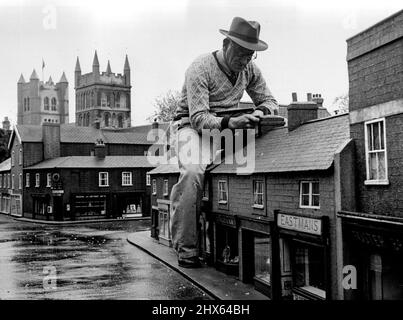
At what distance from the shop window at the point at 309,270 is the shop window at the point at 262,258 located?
133cm

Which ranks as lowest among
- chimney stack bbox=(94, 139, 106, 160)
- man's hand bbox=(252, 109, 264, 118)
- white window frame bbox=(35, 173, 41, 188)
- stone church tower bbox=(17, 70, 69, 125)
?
white window frame bbox=(35, 173, 41, 188)

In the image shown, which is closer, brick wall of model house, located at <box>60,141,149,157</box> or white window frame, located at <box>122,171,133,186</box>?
white window frame, located at <box>122,171,133,186</box>

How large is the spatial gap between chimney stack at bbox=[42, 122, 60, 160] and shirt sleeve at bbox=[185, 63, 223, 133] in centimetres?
3761

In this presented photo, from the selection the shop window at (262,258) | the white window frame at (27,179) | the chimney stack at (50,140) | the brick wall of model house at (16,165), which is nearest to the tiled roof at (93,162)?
the white window frame at (27,179)

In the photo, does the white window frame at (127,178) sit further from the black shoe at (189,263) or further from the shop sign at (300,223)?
the shop sign at (300,223)

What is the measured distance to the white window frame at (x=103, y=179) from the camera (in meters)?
48.3

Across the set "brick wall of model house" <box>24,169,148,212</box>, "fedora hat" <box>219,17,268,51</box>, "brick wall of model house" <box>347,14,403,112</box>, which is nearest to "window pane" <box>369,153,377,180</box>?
"brick wall of model house" <box>347,14,403,112</box>

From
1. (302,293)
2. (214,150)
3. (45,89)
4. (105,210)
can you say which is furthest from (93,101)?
(302,293)

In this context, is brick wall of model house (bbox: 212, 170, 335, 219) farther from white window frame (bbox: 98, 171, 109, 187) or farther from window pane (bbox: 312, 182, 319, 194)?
white window frame (bbox: 98, 171, 109, 187)

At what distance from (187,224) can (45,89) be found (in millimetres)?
71082

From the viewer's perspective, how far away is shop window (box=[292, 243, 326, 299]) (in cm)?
1309

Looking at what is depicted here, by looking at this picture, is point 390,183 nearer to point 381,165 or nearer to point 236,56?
point 381,165

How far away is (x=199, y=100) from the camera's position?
16.7 meters
